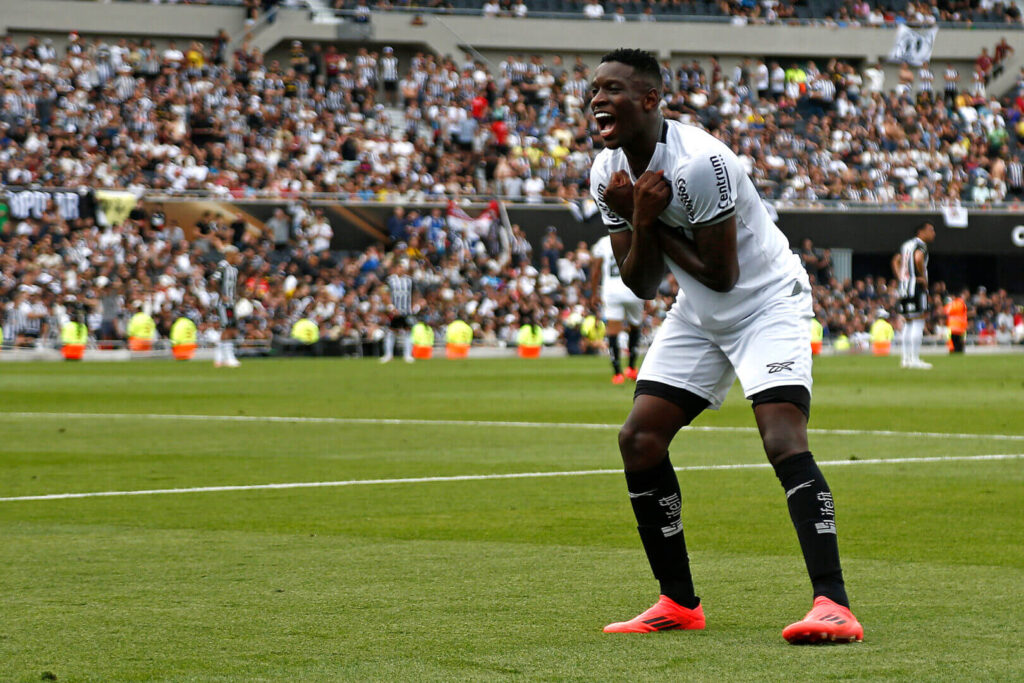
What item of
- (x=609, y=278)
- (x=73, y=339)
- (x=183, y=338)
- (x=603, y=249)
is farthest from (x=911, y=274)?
(x=73, y=339)

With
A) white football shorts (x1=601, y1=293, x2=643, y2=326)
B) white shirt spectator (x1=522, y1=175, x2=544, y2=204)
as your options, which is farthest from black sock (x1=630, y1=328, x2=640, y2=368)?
white shirt spectator (x1=522, y1=175, x2=544, y2=204)

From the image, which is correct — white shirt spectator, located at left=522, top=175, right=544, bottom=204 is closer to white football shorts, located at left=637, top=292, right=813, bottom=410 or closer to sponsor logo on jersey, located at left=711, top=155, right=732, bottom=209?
white football shorts, located at left=637, top=292, right=813, bottom=410

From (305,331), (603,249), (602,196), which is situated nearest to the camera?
(602,196)

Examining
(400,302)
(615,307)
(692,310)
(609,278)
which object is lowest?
(400,302)

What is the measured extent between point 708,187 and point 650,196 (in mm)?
194

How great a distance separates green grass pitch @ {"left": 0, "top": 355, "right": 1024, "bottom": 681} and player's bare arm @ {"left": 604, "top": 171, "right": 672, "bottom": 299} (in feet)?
3.94

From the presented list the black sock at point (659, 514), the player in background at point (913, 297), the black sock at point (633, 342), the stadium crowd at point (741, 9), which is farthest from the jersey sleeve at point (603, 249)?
the stadium crowd at point (741, 9)

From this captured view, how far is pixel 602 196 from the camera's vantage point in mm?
5230

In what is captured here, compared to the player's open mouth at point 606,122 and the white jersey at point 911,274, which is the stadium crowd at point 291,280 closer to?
the white jersey at point 911,274

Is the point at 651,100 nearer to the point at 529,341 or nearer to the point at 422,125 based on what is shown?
the point at 529,341

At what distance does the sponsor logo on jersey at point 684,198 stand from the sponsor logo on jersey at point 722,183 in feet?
0.33

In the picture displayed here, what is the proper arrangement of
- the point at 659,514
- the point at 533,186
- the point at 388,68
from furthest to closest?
the point at 388,68
the point at 533,186
the point at 659,514

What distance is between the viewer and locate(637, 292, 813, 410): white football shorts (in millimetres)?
5090

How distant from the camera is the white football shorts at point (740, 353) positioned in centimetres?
509
